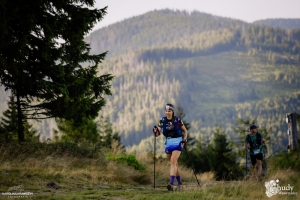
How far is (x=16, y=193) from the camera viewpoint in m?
7.84

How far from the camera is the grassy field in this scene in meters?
8.04

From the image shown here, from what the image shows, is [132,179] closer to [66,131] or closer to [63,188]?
[63,188]

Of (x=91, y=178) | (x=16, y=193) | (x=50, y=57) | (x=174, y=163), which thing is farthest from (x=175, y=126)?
(x=50, y=57)

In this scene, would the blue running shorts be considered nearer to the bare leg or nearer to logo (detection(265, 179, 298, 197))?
the bare leg

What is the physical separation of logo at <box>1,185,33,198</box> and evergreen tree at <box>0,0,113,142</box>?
4.14 m

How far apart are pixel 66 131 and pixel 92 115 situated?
113 feet

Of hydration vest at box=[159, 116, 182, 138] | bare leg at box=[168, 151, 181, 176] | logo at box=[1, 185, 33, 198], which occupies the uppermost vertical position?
hydration vest at box=[159, 116, 182, 138]

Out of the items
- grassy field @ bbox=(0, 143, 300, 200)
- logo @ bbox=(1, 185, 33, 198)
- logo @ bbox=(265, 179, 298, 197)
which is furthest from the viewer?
logo @ bbox=(265, 179, 298, 197)

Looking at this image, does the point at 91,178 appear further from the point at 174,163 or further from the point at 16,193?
the point at 16,193

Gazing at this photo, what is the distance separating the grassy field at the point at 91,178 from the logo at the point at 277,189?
12 cm

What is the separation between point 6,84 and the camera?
12875mm

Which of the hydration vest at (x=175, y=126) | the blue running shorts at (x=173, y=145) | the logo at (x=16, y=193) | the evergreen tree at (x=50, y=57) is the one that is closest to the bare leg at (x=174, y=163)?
the blue running shorts at (x=173, y=145)

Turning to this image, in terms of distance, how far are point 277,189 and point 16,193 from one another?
5.73 metres

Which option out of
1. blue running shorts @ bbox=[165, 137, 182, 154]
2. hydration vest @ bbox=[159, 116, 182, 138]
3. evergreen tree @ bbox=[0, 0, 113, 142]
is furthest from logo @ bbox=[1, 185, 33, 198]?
evergreen tree @ bbox=[0, 0, 113, 142]
